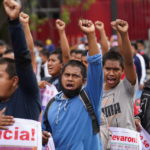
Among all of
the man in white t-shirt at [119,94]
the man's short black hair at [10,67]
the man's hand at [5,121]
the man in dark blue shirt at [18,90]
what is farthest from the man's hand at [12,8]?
the man in white t-shirt at [119,94]

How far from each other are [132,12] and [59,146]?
16.5 meters

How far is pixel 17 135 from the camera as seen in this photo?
425 cm

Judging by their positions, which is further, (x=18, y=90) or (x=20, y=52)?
(x=18, y=90)

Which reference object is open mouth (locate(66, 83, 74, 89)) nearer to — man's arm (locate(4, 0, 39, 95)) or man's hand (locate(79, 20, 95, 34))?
man's hand (locate(79, 20, 95, 34))

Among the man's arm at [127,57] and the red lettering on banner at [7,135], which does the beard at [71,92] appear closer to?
the man's arm at [127,57]

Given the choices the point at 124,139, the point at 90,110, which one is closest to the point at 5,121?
the point at 90,110

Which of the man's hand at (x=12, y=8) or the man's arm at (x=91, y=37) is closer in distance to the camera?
the man's hand at (x=12, y=8)

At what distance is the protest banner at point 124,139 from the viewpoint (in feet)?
18.4

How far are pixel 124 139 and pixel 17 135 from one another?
1.68 meters

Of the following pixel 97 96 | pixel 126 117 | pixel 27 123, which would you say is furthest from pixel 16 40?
pixel 126 117

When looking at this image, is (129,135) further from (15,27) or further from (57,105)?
(15,27)

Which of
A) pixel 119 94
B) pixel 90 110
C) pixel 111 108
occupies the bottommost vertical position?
pixel 111 108

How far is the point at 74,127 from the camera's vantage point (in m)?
4.74

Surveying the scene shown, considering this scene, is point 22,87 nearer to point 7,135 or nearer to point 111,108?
point 7,135
